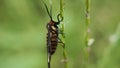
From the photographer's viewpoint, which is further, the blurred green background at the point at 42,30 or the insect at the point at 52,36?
the blurred green background at the point at 42,30

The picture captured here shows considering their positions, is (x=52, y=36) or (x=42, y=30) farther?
(x=42, y=30)

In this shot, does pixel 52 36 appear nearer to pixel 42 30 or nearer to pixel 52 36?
pixel 52 36

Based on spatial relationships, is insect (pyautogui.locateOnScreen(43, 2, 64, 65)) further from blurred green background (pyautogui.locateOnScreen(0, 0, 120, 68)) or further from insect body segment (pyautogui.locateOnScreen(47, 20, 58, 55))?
blurred green background (pyautogui.locateOnScreen(0, 0, 120, 68))

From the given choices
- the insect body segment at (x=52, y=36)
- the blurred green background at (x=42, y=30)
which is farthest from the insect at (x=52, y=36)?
the blurred green background at (x=42, y=30)

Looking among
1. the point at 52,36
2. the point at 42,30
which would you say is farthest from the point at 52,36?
the point at 42,30

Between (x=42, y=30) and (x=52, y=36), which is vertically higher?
(x=42, y=30)

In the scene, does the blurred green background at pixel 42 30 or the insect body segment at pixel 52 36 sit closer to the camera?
the insect body segment at pixel 52 36

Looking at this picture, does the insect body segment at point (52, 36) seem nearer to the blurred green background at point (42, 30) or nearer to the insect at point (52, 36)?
the insect at point (52, 36)

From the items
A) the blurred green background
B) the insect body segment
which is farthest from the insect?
the blurred green background

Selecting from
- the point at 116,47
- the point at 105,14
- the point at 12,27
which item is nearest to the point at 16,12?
the point at 12,27
